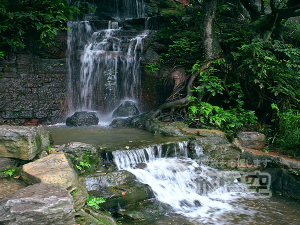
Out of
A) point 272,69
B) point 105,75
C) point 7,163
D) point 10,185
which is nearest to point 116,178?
point 10,185

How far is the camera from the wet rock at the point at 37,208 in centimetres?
213

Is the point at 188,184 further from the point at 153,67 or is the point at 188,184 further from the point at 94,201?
the point at 153,67

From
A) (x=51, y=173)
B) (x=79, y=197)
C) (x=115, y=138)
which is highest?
(x=51, y=173)

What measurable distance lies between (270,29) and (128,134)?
6.21 metres

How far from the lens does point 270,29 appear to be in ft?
27.0

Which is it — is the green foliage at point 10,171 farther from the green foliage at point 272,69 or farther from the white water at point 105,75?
the green foliage at point 272,69

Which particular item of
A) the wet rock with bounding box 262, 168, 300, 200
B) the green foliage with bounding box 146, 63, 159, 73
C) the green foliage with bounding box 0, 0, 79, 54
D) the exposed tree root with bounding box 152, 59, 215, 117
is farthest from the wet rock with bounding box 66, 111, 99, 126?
the wet rock with bounding box 262, 168, 300, 200

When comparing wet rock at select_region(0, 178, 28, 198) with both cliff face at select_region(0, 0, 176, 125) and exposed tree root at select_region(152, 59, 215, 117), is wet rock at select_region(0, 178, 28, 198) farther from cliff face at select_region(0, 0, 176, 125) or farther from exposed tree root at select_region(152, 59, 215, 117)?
cliff face at select_region(0, 0, 176, 125)

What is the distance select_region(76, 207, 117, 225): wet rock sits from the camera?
2748 mm

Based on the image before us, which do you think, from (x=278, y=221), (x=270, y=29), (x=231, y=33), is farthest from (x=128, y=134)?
(x=270, y=29)

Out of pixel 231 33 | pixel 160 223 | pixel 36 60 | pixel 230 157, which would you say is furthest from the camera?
pixel 36 60

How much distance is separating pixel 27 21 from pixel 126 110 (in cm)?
501

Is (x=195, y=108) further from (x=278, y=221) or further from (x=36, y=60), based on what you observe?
(x=36, y=60)

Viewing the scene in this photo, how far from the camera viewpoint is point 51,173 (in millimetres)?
3117
